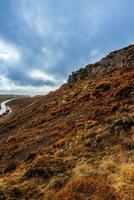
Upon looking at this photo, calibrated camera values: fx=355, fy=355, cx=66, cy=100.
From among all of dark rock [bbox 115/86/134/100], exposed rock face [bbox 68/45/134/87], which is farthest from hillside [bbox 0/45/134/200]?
exposed rock face [bbox 68/45/134/87]

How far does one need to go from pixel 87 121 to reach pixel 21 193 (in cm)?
1052

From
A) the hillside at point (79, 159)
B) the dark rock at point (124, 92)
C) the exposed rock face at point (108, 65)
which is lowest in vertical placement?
the hillside at point (79, 159)

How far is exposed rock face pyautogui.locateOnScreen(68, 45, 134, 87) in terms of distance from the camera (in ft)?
147

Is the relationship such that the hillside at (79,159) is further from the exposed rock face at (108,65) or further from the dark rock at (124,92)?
the exposed rock face at (108,65)

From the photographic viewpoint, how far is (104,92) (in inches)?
1312

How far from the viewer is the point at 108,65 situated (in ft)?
160

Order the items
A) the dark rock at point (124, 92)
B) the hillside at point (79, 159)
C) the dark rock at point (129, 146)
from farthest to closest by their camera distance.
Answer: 1. the dark rock at point (124, 92)
2. the dark rock at point (129, 146)
3. the hillside at point (79, 159)

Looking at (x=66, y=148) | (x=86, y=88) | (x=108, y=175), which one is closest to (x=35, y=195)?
(x=108, y=175)

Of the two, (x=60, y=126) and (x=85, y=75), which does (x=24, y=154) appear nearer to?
(x=60, y=126)

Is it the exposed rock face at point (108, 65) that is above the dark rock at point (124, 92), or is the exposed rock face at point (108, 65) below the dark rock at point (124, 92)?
above

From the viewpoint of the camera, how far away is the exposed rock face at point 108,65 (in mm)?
44719

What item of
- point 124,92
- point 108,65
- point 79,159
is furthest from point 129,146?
point 108,65

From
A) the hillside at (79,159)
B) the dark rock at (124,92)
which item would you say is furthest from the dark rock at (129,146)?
the dark rock at (124,92)

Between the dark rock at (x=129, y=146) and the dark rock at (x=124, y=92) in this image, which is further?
the dark rock at (x=124, y=92)
